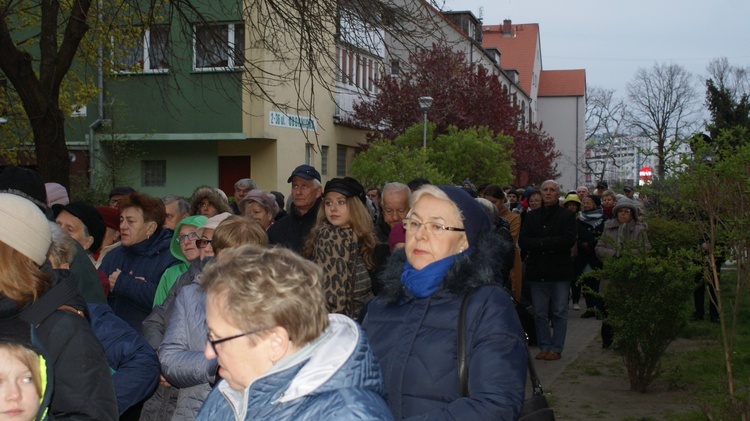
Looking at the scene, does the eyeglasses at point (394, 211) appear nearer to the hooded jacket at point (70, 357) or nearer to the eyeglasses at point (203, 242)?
the eyeglasses at point (203, 242)

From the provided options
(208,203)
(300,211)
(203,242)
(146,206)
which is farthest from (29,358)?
(208,203)

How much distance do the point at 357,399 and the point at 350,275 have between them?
322 cm

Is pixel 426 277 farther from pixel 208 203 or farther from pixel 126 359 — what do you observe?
pixel 208 203

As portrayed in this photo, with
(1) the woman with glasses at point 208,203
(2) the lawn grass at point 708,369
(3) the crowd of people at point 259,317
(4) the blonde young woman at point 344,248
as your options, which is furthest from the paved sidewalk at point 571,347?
(3) the crowd of people at point 259,317

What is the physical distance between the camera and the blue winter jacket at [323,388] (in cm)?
211

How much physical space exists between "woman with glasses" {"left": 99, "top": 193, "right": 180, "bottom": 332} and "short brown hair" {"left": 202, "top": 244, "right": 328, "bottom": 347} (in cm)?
336

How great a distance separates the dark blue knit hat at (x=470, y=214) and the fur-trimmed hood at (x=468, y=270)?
0.03m

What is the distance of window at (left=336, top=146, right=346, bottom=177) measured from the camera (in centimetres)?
2920

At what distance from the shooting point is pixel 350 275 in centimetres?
537

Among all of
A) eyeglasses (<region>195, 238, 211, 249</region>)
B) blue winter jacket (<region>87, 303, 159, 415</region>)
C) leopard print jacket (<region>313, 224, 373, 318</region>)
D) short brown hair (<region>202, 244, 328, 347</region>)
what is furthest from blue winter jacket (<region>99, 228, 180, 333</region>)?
short brown hair (<region>202, 244, 328, 347</region>)

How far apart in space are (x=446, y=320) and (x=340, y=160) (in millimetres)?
26510

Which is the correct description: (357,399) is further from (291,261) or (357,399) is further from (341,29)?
(341,29)

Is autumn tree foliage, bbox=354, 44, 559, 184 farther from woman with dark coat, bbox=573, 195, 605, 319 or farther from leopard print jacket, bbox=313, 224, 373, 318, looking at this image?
leopard print jacket, bbox=313, 224, 373, 318

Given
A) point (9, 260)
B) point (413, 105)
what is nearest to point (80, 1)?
point (9, 260)
